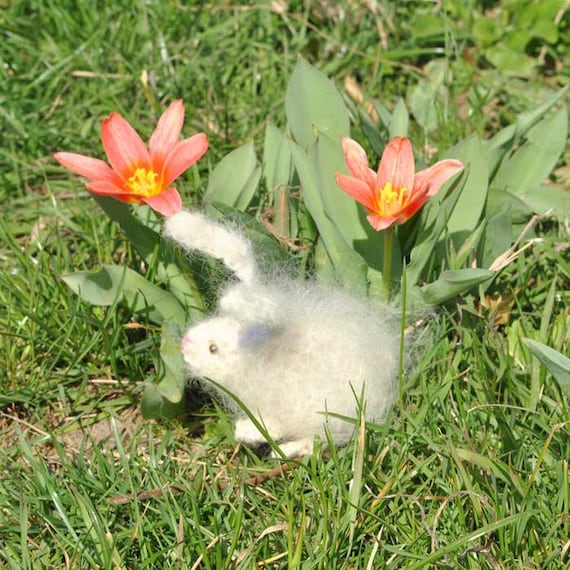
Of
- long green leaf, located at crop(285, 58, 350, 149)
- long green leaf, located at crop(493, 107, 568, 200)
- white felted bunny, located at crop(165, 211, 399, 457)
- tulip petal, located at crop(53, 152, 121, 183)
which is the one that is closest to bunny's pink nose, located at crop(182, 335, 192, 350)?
white felted bunny, located at crop(165, 211, 399, 457)

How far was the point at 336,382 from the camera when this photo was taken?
1871mm

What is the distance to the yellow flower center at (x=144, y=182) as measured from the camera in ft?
6.23

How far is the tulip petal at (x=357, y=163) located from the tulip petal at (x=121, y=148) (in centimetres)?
43

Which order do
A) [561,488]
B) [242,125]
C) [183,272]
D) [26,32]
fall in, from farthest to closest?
[26,32]
[242,125]
[183,272]
[561,488]

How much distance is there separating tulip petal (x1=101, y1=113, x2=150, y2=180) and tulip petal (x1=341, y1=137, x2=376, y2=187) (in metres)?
0.43

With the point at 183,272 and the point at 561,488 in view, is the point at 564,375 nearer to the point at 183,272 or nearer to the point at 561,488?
the point at 561,488

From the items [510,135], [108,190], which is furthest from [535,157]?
[108,190]

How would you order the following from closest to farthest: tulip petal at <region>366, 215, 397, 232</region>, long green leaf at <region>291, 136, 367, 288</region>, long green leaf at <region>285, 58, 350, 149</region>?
1. tulip petal at <region>366, 215, 397, 232</region>
2. long green leaf at <region>291, 136, 367, 288</region>
3. long green leaf at <region>285, 58, 350, 149</region>

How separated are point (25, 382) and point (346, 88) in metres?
1.43

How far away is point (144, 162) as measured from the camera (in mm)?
1940

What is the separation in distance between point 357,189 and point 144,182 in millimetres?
457

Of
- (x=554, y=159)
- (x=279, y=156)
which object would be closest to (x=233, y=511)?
(x=279, y=156)

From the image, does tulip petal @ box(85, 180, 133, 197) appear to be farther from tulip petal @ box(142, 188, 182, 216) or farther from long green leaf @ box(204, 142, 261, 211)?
long green leaf @ box(204, 142, 261, 211)

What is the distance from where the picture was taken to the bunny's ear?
1.84m
